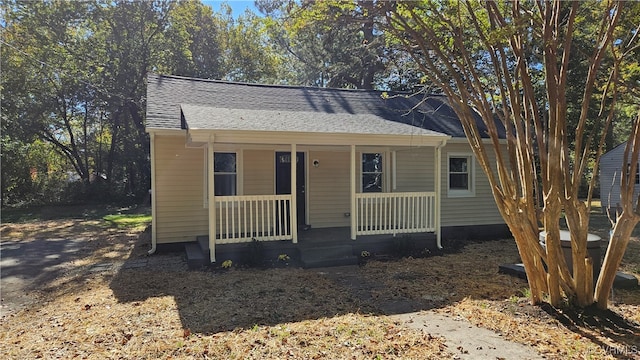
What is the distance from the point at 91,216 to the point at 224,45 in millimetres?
13440

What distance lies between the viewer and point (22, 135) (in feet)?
56.5

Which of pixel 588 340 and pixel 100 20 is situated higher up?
pixel 100 20

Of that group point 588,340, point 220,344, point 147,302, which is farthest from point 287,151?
point 588,340

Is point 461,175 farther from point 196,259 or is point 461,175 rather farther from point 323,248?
point 196,259

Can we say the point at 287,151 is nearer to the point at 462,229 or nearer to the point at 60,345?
the point at 462,229

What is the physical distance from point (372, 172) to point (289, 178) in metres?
2.09

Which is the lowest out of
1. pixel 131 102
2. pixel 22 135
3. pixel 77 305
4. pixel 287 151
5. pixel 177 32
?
pixel 77 305

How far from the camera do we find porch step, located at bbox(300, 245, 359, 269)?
6.69 m

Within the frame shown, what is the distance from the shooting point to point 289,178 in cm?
894

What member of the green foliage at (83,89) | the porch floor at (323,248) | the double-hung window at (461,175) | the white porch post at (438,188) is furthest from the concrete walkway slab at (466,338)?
the green foliage at (83,89)

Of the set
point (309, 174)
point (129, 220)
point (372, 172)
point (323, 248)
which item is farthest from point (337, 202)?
point (129, 220)

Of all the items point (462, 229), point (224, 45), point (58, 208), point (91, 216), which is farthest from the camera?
point (224, 45)

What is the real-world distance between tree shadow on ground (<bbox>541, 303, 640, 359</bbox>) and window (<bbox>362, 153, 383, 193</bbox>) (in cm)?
542

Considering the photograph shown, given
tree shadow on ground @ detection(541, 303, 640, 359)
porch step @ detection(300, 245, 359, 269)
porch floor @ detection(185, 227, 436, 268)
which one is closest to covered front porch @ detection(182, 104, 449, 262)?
porch floor @ detection(185, 227, 436, 268)
